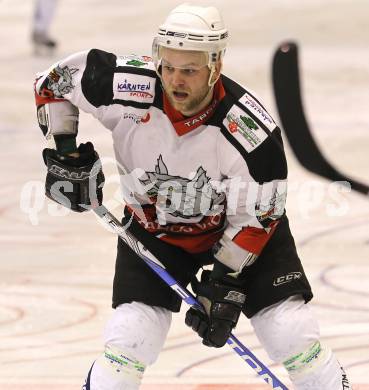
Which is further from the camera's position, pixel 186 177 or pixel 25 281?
pixel 25 281

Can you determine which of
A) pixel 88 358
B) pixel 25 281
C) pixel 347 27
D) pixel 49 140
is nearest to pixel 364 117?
pixel 347 27

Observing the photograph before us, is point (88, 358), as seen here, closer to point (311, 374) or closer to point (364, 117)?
point (311, 374)

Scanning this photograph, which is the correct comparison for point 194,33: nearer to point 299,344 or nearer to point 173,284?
point 173,284

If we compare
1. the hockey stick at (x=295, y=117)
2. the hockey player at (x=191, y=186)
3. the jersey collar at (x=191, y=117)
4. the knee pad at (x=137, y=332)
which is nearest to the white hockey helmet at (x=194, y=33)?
the hockey player at (x=191, y=186)

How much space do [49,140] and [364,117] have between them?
5903mm

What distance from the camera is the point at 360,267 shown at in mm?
6852

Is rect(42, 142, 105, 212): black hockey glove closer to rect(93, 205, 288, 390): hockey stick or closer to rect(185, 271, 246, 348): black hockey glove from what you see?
rect(93, 205, 288, 390): hockey stick

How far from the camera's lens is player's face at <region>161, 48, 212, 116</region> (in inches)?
159

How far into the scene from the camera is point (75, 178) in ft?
14.4

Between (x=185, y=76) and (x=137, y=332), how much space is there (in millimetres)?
826

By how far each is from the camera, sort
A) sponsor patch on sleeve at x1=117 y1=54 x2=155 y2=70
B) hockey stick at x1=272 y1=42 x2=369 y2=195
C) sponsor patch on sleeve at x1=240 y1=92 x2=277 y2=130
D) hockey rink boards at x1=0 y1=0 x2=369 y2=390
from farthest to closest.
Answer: hockey rink boards at x1=0 y1=0 x2=369 y2=390, sponsor patch on sleeve at x1=117 y1=54 x2=155 y2=70, sponsor patch on sleeve at x1=240 y1=92 x2=277 y2=130, hockey stick at x1=272 y1=42 x2=369 y2=195

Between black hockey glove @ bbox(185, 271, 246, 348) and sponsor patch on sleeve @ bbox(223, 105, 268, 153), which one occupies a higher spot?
sponsor patch on sleeve @ bbox(223, 105, 268, 153)

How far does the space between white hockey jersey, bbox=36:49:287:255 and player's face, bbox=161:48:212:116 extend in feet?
0.23

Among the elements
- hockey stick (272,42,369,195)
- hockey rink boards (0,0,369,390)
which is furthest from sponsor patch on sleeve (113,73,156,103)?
hockey rink boards (0,0,369,390)
